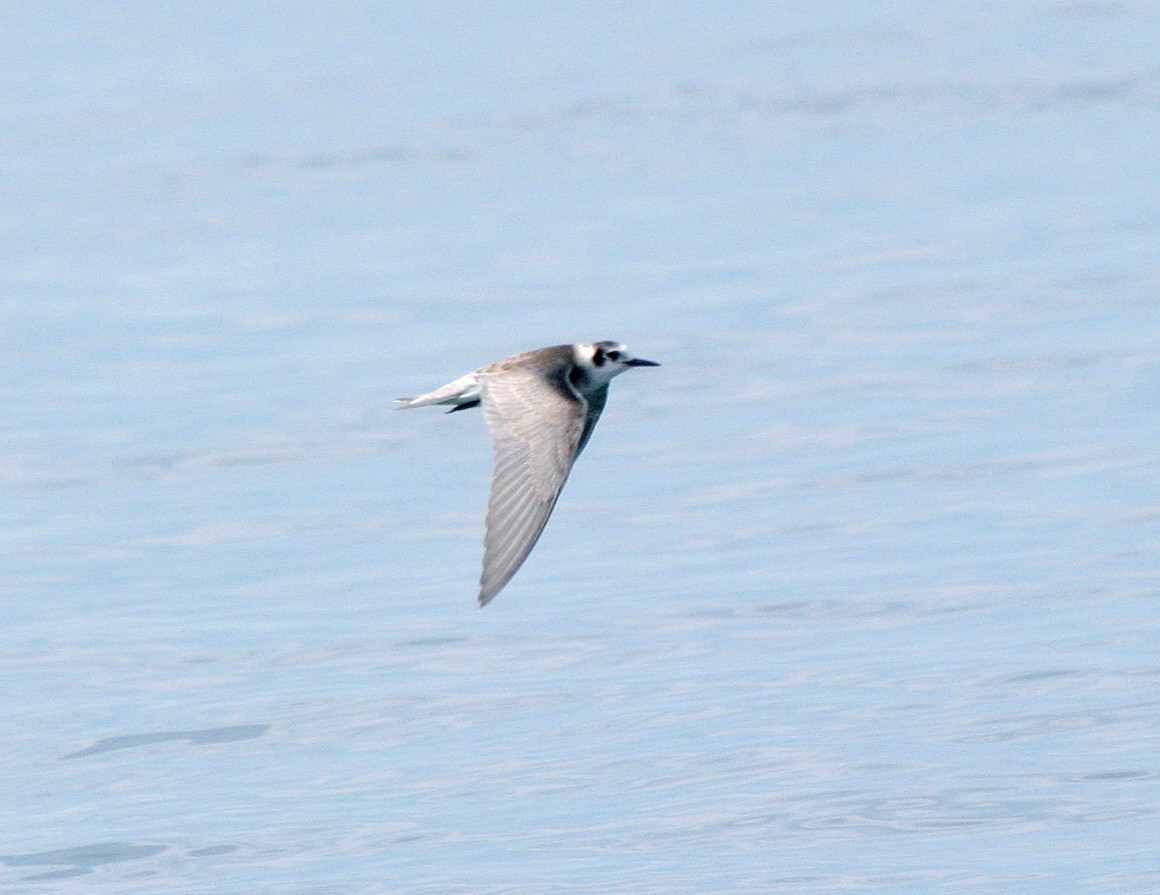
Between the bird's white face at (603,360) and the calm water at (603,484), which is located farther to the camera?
the calm water at (603,484)

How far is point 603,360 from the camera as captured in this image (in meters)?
9.38

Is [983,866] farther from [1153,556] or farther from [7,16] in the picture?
[7,16]

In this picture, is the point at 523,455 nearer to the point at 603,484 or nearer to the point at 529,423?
the point at 529,423

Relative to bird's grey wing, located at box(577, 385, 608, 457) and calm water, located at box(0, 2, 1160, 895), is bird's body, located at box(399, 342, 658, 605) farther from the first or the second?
calm water, located at box(0, 2, 1160, 895)

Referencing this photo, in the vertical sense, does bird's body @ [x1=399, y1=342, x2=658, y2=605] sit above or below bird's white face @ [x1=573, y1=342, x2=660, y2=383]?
below

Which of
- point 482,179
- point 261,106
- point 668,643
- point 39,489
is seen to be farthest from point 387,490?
point 261,106

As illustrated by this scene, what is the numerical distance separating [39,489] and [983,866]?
7488 millimetres

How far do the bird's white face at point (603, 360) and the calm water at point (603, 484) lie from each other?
1.70m

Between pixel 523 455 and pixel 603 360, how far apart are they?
801 millimetres

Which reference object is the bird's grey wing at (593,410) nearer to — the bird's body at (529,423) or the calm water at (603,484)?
the bird's body at (529,423)

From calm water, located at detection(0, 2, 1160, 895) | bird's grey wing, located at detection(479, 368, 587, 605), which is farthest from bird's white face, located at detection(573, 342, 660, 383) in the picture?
calm water, located at detection(0, 2, 1160, 895)

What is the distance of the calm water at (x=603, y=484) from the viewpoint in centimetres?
985

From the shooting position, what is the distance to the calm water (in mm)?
9852

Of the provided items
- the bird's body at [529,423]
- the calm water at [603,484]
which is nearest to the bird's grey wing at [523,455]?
the bird's body at [529,423]
